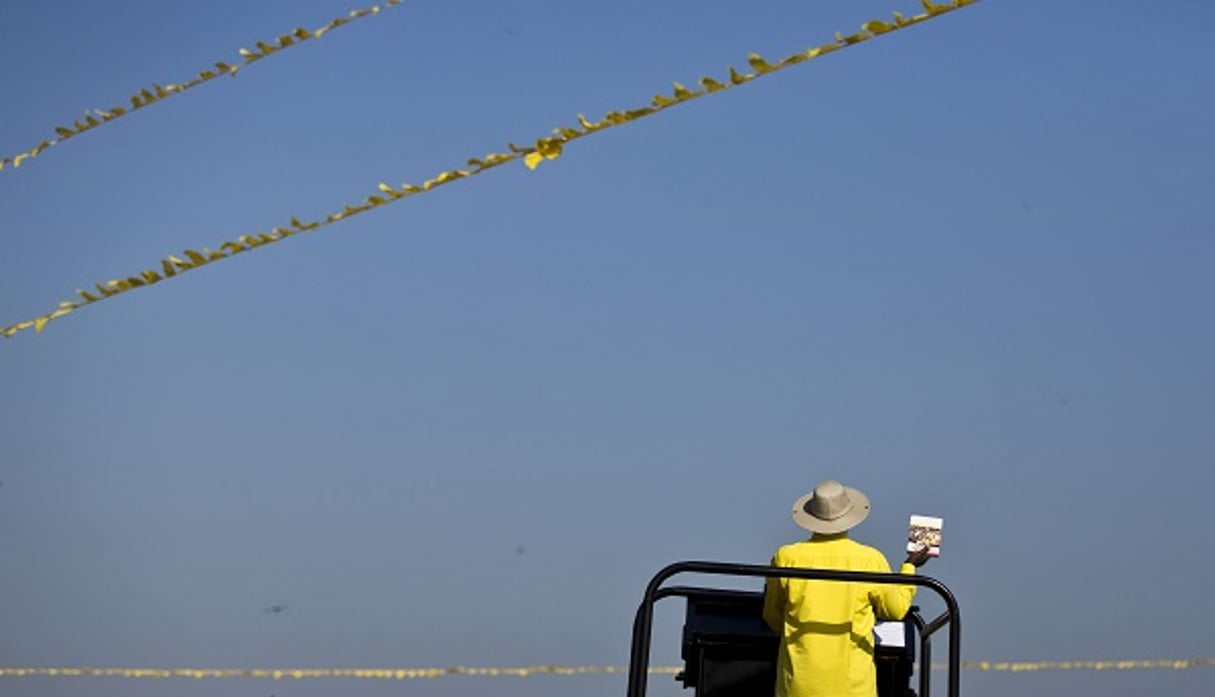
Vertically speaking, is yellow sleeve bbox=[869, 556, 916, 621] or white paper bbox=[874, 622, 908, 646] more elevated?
yellow sleeve bbox=[869, 556, 916, 621]

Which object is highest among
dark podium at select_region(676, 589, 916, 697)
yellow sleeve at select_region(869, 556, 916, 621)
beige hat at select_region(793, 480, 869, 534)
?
beige hat at select_region(793, 480, 869, 534)

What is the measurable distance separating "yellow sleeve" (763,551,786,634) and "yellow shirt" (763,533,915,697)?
0.7 inches

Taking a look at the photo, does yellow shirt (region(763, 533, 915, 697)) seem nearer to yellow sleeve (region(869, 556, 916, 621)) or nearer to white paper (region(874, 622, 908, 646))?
yellow sleeve (region(869, 556, 916, 621))

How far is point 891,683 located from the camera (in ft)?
28.1

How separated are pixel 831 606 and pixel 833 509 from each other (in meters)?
0.40

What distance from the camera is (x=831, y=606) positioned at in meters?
8.16

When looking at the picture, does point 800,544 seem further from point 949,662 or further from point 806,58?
point 806,58

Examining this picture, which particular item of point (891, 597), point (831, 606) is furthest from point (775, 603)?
point (891, 597)

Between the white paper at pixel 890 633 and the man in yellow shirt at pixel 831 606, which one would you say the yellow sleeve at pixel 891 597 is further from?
the white paper at pixel 890 633

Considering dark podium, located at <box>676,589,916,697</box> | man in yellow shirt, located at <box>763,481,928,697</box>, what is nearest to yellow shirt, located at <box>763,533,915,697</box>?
man in yellow shirt, located at <box>763,481,928,697</box>

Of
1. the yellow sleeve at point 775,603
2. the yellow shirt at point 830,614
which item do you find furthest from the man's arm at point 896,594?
the yellow sleeve at point 775,603

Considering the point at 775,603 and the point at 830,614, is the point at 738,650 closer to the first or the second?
the point at 775,603

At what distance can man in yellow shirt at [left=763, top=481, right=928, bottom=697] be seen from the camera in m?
8.11

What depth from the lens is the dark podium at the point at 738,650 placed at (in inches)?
325
